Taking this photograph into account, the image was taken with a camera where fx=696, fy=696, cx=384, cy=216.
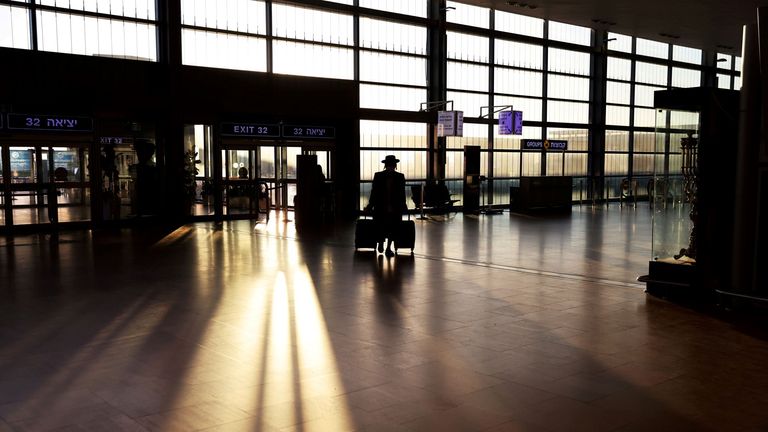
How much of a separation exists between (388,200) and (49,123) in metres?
9.11

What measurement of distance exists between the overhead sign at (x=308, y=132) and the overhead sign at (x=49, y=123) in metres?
5.43

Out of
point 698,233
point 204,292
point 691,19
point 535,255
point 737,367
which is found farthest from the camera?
point 691,19

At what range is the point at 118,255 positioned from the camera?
1210cm

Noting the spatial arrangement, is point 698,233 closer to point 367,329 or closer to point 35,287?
point 367,329

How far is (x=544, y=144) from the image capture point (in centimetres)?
2619

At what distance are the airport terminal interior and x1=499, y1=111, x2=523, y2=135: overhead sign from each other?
0.21 feet

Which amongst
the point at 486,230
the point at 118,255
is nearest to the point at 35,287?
the point at 118,255

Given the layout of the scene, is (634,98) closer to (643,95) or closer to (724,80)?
(643,95)

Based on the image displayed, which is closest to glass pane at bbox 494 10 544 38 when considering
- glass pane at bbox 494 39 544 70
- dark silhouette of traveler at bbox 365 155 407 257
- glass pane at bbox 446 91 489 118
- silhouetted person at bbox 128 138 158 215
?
glass pane at bbox 494 39 544 70

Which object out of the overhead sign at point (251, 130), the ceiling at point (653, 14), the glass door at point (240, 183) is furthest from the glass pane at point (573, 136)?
the glass door at point (240, 183)

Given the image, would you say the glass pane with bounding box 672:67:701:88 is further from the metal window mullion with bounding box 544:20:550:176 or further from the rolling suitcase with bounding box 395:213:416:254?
the rolling suitcase with bounding box 395:213:416:254

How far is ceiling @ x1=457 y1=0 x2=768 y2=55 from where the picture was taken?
1334 cm

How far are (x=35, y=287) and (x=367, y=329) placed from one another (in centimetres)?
488

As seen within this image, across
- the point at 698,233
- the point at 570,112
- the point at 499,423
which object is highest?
the point at 570,112
